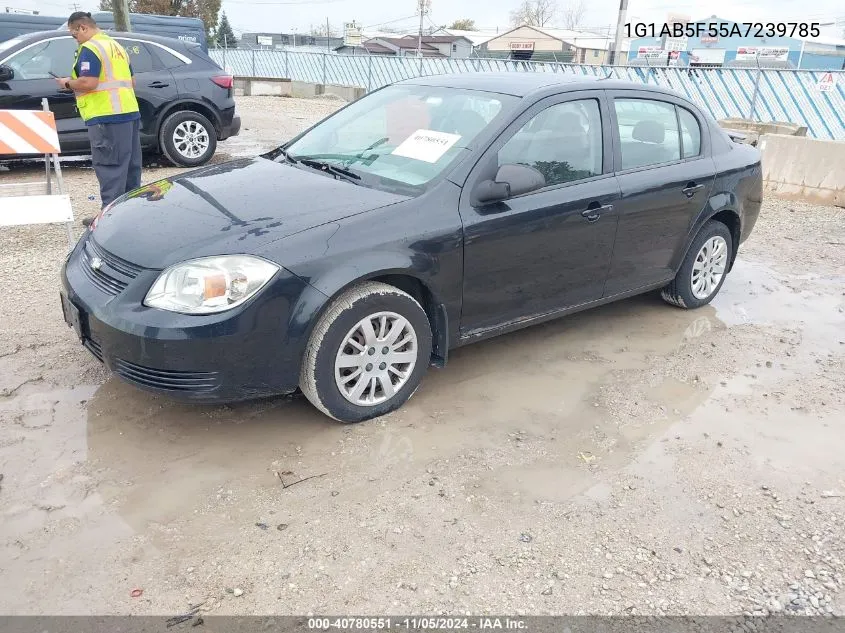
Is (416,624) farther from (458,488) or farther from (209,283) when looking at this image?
(209,283)

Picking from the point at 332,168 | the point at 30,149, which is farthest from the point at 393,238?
the point at 30,149

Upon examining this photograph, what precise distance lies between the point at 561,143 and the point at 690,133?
4.43 ft

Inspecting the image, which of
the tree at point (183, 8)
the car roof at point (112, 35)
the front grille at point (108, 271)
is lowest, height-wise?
the front grille at point (108, 271)

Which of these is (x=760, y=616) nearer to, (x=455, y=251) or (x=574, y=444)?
(x=574, y=444)

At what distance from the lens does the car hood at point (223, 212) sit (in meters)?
3.15

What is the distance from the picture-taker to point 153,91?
9.05 metres

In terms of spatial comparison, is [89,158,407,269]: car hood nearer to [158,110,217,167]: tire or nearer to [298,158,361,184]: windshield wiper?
[298,158,361,184]: windshield wiper

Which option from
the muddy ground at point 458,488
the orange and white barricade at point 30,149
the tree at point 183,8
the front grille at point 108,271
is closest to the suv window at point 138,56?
the orange and white barricade at point 30,149

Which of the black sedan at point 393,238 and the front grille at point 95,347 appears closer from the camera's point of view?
the black sedan at point 393,238

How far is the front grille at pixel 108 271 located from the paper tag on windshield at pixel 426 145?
5.17 ft

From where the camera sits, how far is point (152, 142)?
920 centimetres

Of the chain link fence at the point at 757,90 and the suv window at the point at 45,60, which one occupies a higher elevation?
the suv window at the point at 45,60

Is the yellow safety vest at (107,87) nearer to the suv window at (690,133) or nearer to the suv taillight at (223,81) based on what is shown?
the suv taillight at (223,81)

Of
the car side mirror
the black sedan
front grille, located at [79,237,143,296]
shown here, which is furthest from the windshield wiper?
front grille, located at [79,237,143,296]
